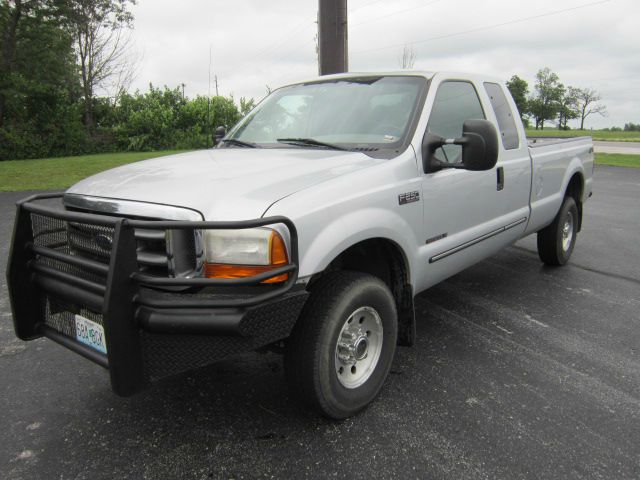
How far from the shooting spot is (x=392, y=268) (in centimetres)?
317

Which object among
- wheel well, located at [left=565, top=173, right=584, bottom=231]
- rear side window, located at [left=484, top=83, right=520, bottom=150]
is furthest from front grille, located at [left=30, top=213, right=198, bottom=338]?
wheel well, located at [left=565, top=173, right=584, bottom=231]

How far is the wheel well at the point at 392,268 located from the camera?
3072mm

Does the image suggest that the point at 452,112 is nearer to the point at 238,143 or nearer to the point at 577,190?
the point at 238,143

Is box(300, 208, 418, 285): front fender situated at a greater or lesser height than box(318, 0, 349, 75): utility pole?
lesser

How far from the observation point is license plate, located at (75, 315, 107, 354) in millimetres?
2357

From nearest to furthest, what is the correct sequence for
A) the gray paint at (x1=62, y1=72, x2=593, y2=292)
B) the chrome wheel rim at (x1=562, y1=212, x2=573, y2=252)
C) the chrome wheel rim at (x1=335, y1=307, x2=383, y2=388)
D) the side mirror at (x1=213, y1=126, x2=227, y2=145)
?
the gray paint at (x1=62, y1=72, x2=593, y2=292) < the chrome wheel rim at (x1=335, y1=307, x2=383, y2=388) < the side mirror at (x1=213, y1=126, x2=227, y2=145) < the chrome wheel rim at (x1=562, y1=212, x2=573, y2=252)

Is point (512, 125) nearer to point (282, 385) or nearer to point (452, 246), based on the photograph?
point (452, 246)

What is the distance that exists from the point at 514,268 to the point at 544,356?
2325 millimetres

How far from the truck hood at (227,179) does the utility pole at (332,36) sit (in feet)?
22.6

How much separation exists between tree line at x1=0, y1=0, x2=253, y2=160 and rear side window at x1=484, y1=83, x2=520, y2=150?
16.8 meters

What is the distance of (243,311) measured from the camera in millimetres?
2160

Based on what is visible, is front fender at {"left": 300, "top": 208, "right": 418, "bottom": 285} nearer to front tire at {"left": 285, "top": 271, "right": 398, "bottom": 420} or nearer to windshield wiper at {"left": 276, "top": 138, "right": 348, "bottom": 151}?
front tire at {"left": 285, "top": 271, "right": 398, "bottom": 420}

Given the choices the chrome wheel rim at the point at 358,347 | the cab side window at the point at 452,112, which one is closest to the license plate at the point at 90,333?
the chrome wheel rim at the point at 358,347

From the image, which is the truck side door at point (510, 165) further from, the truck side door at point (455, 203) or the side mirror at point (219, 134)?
the side mirror at point (219, 134)
